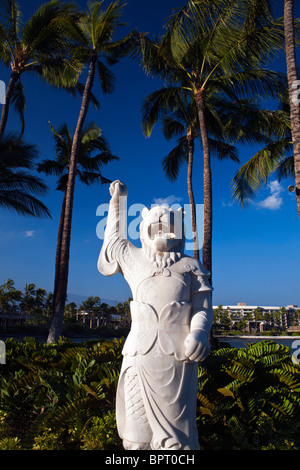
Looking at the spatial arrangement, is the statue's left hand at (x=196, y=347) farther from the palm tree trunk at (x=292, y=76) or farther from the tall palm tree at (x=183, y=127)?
the tall palm tree at (x=183, y=127)

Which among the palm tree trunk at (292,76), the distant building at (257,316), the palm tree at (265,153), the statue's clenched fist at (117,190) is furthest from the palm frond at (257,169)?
the distant building at (257,316)

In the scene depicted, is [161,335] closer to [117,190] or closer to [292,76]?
[117,190]

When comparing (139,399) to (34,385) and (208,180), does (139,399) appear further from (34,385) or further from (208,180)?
(208,180)

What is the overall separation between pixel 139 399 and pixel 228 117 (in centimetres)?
1269

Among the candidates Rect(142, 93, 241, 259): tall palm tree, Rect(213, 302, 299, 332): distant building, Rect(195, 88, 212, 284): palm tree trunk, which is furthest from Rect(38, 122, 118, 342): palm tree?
Rect(213, 302, 299, 332): distant building

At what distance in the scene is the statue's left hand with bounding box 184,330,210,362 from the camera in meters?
2.27

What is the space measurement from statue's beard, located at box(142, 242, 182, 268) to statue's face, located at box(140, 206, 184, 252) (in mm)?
24

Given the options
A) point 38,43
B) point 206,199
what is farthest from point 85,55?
point 206,199

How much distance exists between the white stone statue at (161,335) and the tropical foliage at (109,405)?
1.12 meters

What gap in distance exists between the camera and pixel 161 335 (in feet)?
7.82

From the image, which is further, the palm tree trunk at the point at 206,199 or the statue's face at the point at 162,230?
the palm tree trunk at the point at 206,199

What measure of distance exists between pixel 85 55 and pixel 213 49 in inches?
147

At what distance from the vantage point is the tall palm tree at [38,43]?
387 inches

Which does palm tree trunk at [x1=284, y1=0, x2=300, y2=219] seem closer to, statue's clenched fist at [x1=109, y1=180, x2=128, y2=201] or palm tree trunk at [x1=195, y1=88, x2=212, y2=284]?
palm tree trunk at [x1=195, y1=88, x2=212, y2=284]
